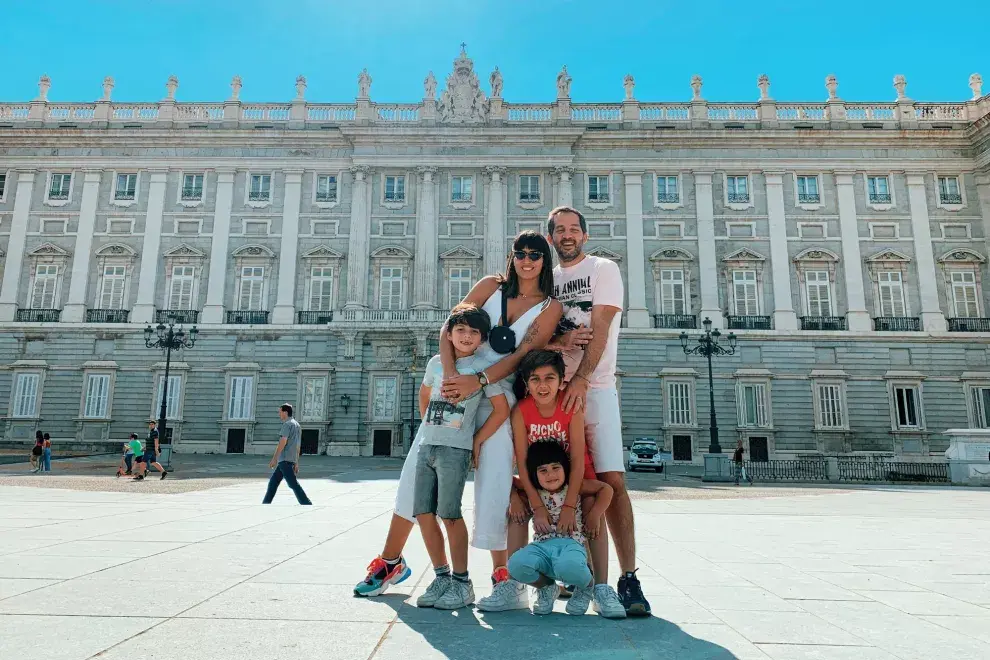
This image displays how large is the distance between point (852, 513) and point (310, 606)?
852cm

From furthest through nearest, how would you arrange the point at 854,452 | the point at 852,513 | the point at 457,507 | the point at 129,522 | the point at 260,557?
the point at 854,452, the point at 852,513, the point at 129,522, the point at 260,557, the point at 457,507

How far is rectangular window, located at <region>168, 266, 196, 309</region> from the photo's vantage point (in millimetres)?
27453

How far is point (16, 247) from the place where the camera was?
91.4 feet

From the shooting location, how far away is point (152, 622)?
8.92ft

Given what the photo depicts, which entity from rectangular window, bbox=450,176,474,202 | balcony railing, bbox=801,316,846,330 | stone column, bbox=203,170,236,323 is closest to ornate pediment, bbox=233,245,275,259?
stone column, bbox=203,170,236,323

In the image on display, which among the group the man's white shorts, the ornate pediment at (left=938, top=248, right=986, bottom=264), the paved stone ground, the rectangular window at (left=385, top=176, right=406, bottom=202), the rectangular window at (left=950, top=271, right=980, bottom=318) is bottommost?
the paved stone ground

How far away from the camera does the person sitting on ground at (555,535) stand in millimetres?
3180

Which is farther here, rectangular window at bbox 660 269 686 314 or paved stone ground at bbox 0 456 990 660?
rectangular window at bbox 660 269 686 314

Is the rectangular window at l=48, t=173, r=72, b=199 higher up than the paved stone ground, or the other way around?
the rectangular window at l=48, t=173, r=72, b=199

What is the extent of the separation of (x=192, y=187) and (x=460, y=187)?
12418 mm

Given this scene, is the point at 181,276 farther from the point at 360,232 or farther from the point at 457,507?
the point at 457,507

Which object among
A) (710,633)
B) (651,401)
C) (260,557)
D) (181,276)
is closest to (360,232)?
(181,276)

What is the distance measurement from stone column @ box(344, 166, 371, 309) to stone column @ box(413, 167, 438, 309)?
2243mm

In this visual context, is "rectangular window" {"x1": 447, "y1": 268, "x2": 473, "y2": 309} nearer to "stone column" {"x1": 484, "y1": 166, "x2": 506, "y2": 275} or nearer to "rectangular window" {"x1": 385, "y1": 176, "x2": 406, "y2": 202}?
"stone column" {"x1": 484, "y1": 166, "x2": 506, "y2": 275}
